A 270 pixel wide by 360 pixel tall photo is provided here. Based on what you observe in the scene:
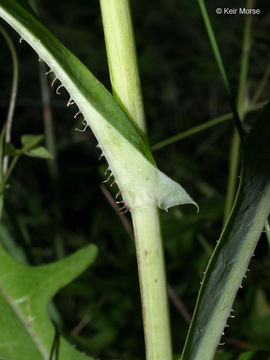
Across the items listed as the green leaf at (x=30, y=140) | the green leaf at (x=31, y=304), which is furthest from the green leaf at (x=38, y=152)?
the green leaf at (x=31, y=304)

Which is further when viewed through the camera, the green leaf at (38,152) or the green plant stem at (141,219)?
the green leaf at (38,152)

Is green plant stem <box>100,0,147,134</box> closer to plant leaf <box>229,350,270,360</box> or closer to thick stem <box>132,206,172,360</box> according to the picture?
thick stem <box>132,206,172,360</box>

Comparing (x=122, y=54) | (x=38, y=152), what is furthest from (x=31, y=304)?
(x=122, y=54)

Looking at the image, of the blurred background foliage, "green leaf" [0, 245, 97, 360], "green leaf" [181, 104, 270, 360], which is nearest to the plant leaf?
"green leaf" [181, 104, 270, 360]

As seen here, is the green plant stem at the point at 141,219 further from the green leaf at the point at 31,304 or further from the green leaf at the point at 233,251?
the green leaf at the point at 31,304

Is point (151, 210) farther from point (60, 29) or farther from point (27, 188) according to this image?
point (60, 29)

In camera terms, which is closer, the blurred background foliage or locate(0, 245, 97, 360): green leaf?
locate(0, 245, 97, 360): green leaf

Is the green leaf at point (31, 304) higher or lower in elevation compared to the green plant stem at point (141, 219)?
lower

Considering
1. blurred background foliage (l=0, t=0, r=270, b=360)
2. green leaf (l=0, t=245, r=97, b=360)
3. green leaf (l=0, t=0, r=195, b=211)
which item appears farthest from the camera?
blurred background foliage (l=0, t=0, r=270, b=360)
